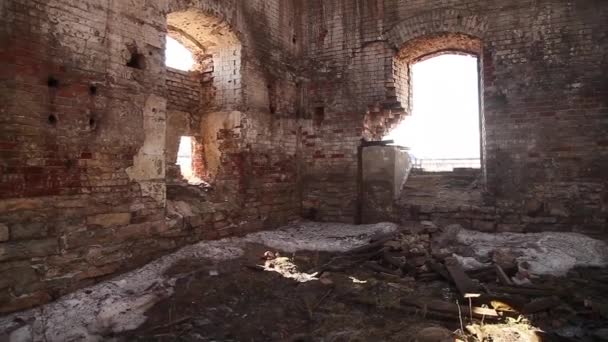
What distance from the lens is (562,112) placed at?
19.4 ft

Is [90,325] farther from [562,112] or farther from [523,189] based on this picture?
[562,112]

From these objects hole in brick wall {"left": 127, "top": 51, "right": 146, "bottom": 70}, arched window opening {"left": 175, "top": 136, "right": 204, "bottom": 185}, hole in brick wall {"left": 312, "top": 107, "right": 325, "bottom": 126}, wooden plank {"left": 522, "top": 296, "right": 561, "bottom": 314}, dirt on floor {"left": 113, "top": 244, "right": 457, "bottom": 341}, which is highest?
hole in brick wall {"left": 127, "top": 51, "right": 146, "bottom": 70}

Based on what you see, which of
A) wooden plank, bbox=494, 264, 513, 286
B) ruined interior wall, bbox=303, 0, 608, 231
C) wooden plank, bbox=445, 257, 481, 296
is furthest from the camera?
ruined interior wall, bbox=303, 0, 608, 231

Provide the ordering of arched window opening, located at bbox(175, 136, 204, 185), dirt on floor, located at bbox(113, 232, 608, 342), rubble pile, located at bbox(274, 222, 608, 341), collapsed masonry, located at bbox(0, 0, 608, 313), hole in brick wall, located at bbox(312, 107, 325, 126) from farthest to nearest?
1. hole in brick wall, located at bbox(312, 107, 325, 126)
2. arched window opening, located at bbox(175, 136, 204, 185)
3. collapsed masonry, located at bbox(0, 0, 608, 313)
4. rubble pile, located at bbox(274, 222, 608, 341)
5. dirt on floor, located at bbox(113, 232, 608, 342)

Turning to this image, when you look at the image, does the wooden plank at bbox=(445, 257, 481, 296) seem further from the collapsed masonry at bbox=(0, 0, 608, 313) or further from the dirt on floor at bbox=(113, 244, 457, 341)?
the collapsed masonry at bbox=(0, 0, 608, 313)

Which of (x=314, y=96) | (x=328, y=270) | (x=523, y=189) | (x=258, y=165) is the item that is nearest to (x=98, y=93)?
(x=258, y=165)

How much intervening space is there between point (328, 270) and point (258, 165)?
248 centimetres

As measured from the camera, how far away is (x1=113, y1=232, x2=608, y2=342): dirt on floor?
10.5 ft

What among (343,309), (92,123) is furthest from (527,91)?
(92,123)

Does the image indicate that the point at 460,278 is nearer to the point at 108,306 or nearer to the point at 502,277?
the point at 502,277

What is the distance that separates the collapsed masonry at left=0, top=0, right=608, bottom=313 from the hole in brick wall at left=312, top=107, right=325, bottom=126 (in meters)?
0.04

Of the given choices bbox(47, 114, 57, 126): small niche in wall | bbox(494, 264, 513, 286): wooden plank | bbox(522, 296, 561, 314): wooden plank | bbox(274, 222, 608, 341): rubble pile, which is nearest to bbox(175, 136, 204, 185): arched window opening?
bbox(47, 114, 57, 126): small niche in wall

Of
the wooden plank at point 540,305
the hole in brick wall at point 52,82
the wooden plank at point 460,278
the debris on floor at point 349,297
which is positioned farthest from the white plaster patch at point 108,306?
the wooden plank at point 540,305

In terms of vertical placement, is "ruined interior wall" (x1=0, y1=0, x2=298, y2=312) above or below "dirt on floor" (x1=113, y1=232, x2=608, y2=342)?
above
